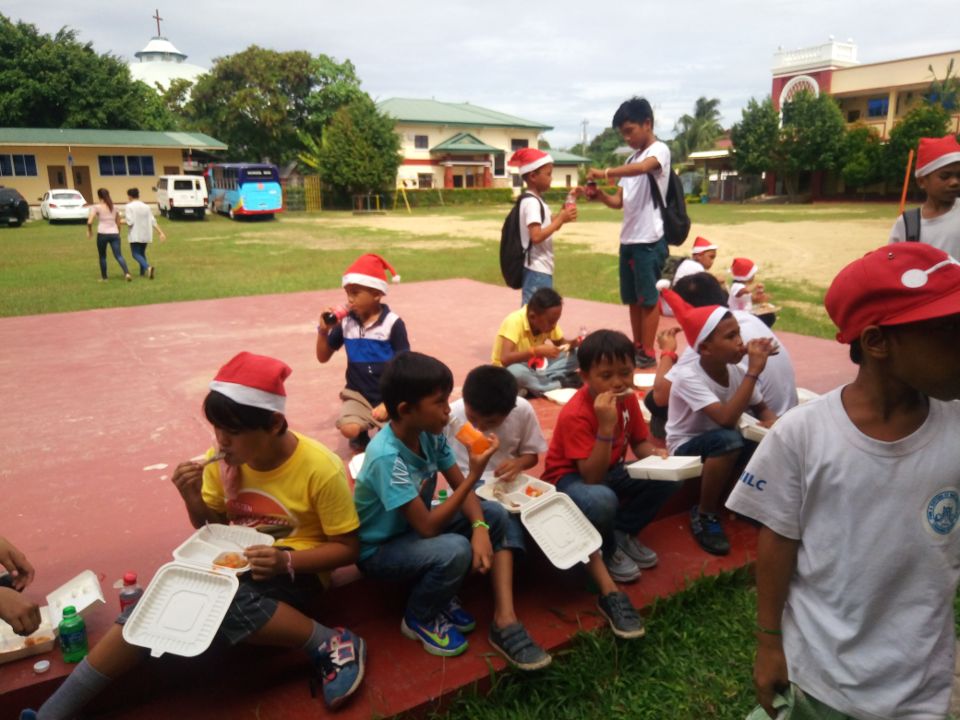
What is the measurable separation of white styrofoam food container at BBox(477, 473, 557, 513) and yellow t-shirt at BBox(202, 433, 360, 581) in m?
0.66

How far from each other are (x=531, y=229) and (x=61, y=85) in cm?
3842

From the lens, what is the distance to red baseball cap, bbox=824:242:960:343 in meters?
1.32

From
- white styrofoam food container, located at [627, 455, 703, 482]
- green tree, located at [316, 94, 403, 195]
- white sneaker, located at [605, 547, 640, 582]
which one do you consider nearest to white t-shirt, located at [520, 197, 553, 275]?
white styrofoam food container, located at [627, 455, 703, 482]

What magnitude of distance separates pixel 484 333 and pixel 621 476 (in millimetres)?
3834

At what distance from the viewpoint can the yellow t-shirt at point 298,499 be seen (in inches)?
88.8

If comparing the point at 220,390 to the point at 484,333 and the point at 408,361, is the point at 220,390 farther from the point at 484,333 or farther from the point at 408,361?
the point at 484,333

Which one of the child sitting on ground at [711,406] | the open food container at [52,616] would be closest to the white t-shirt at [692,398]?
the child sitting on ground at [711,406]

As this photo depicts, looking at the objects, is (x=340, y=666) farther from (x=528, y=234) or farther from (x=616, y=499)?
(x=528, y=234)

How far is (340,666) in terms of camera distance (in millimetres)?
2158

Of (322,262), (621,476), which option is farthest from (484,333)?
(322,262)

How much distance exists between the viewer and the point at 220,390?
2146 millimetres

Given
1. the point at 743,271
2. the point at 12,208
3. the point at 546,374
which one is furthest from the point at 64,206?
the point at 743,271

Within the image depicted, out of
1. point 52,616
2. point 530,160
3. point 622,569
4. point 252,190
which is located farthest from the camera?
point 252,190

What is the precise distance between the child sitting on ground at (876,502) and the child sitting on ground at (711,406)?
4.85 ft
